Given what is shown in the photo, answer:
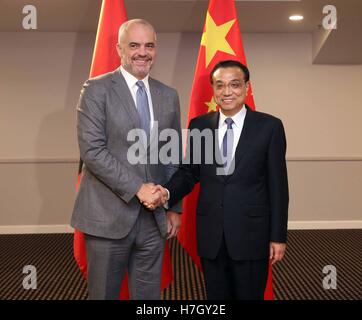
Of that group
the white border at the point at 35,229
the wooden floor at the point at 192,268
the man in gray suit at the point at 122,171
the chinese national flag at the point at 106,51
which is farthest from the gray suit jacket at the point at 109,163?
the white border at the point at 35,229

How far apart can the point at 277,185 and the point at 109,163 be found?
77 cm

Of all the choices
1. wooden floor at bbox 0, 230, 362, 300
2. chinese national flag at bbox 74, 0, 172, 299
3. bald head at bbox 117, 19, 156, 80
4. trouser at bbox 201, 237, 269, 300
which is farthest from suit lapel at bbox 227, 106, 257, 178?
wooden floor at bbox 0, 230, 362, 300

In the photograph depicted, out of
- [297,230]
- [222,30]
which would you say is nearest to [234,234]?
[222,30]

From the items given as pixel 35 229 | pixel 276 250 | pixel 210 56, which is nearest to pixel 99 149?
pixel 276 250

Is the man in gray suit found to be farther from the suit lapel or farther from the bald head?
the suit lapel

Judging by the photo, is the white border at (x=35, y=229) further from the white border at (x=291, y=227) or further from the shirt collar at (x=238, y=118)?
the shirt collar at (x=238, y=118)

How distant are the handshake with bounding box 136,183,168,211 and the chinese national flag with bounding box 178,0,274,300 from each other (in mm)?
919

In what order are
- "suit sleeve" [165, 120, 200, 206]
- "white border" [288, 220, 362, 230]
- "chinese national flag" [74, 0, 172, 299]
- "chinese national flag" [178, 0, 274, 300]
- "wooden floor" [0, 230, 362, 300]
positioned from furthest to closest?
"white border" [288, 220, 362, 230] → "wooden floor" [0, 230, 362, 300] → "chinese national flag" [178, 0, 274, 300] → "chinese national flag" [74, 0, 172, 299] → "suit sleeve" [165, 120, 200, 206]

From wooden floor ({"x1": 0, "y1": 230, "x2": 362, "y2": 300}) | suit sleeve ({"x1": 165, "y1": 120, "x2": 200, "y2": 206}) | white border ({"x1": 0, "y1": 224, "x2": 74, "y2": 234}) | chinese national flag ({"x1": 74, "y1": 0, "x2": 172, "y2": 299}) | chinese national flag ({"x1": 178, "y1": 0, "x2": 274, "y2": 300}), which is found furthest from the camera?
white border ({"x1": 0, "y1": 224, "x2": 74, "y2": 234})

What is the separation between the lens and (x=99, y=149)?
7.96 feet

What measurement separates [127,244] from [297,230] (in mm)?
4691

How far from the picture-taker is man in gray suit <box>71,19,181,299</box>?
2439 mm

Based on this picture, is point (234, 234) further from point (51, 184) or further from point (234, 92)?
point (51, 184)

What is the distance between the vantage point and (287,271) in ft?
16.3
